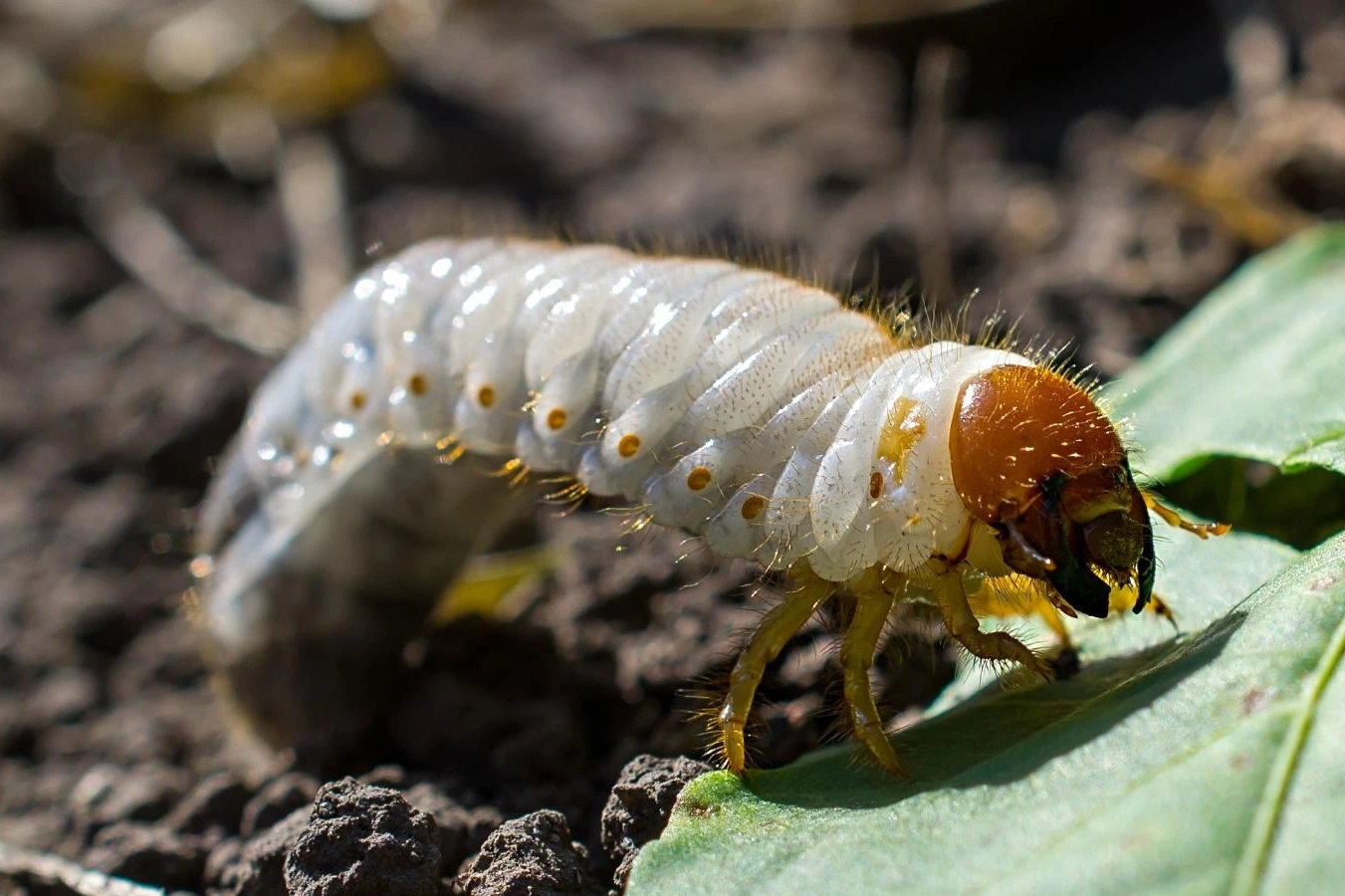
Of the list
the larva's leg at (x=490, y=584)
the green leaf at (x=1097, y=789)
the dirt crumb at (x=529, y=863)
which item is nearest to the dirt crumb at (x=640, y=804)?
the dirt crumb at (x=529, y=863)

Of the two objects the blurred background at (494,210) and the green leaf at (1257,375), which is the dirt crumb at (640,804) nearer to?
the blurred background at (494,210)

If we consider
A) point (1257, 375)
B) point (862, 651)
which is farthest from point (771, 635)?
point (1257, 375)

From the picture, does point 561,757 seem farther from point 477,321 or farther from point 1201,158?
point 1201,158

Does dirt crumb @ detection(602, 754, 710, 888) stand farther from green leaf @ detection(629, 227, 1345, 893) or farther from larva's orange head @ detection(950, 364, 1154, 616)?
larva's orange head @ detection(950, 364, 1154, 616)

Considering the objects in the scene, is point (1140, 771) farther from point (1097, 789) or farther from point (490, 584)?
point (490, 584)

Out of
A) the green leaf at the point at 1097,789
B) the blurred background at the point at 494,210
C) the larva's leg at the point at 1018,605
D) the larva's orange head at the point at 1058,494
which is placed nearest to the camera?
the green leaf at the point at 1097,789

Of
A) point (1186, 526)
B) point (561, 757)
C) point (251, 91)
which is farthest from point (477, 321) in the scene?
point (251, 91)
